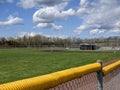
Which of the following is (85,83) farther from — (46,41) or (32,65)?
(46,41)

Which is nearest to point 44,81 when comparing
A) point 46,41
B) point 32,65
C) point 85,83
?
point 85,83

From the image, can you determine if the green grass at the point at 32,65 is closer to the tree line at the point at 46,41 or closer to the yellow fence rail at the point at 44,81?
the yellow fence rail at the point at 44,81

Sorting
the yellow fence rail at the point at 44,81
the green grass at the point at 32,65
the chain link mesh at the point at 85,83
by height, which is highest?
the yellow fence rail at the point at 44,81

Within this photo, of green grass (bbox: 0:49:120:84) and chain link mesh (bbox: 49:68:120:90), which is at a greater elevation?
chain link mesh (bbox: 49:68:120:90)

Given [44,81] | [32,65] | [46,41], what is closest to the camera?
[44,81]

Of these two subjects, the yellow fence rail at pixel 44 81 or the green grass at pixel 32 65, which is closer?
the yellow fence rail at pixel 44 81

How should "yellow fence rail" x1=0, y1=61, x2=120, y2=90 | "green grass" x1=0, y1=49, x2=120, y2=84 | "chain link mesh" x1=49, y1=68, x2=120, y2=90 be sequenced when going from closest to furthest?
"yellow fence rail" x1=0, y1=61, x2=120, y2=90
"chain link mesh" x1=49, y1=68, x2=120, y2=90
"green grass" x1=0, y1=49, x2=120, y2=84

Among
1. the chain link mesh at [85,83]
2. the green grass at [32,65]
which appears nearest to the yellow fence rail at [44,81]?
the chain link mesh at [85,83]

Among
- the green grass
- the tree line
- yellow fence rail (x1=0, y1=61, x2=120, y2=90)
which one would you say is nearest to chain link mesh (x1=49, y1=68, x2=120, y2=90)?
yellow fence rail (x1=0, y1=61, x2=120, y2=90)

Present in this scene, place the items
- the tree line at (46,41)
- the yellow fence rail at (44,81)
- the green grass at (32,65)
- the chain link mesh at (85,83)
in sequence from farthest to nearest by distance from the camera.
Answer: the tree line at (46,41) < the green grass at (32,65) < the chain link mesh at (85,83) < the yellow fence rail at (44,81)

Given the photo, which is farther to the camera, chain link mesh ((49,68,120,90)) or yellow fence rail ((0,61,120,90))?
chain link mesh ((49,68,120,90))

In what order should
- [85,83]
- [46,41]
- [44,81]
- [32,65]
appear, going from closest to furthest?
[44,81] < [85,83] < [32,65] < [46,41]

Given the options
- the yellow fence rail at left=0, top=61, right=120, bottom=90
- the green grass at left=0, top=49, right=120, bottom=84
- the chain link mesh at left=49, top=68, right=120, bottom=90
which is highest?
the yellow fence rail at left=0, top=61, right=120, bottom=90

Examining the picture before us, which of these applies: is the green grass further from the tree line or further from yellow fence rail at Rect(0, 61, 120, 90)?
the tree line
